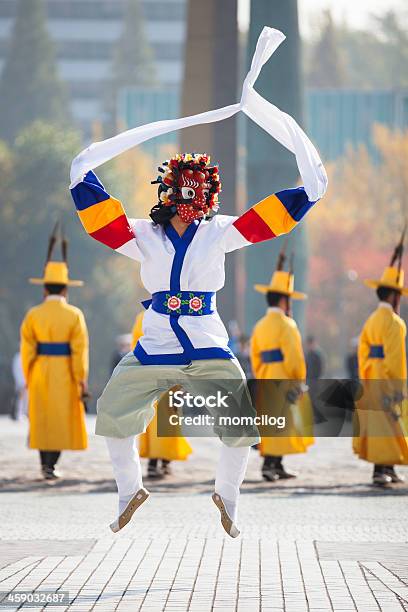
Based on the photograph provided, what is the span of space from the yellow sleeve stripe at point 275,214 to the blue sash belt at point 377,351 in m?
5.61

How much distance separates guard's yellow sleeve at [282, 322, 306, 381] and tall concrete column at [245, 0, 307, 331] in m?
15.7

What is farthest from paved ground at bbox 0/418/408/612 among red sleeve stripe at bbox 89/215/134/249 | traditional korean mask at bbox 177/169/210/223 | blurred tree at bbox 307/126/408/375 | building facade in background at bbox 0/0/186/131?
building facade in background at bbox 0/0/186/131

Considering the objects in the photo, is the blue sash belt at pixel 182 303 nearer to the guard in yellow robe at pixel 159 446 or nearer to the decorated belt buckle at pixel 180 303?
the decorated belt buckle at pixel 180 303

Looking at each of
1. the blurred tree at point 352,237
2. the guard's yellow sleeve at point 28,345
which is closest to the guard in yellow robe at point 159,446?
the guard's yellow sleeve at point 28,345

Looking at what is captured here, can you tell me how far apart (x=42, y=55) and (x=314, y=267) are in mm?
46390

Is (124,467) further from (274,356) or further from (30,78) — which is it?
(30,78)

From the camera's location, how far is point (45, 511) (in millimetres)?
12312

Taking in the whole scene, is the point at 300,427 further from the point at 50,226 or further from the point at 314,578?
the point at 50,226

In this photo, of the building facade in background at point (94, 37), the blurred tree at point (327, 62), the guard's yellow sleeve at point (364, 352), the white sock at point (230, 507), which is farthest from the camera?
the building facade in background at point (94, 37)

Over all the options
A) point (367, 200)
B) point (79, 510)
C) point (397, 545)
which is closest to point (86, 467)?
point (79, 510)

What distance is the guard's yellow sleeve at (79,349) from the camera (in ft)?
49.5

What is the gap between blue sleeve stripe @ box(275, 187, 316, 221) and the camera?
362 inches

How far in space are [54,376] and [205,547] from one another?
5.71 metres

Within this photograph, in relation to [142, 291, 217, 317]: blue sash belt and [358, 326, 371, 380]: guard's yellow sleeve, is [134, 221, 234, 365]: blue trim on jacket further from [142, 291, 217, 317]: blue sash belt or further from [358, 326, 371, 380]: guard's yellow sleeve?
[358, 326, 371, 380]: guard's yellow sleeve
